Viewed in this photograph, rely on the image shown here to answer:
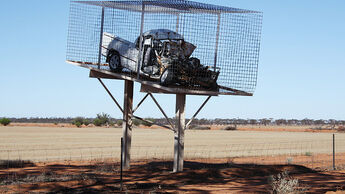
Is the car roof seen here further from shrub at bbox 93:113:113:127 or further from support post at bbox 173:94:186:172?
shrub at bbox 93:113:113:127

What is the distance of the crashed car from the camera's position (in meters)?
15.6

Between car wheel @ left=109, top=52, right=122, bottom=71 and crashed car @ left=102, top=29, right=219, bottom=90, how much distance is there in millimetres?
636

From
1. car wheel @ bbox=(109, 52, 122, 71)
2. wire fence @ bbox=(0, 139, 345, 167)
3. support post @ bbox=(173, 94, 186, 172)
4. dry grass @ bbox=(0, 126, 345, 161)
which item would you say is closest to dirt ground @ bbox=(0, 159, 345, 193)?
support post @ bbox=(173, 94, 186, 172)

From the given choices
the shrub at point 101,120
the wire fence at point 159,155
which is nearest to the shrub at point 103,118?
the shrub at point 101,120

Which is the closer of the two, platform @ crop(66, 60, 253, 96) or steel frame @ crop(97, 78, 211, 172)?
platform @ crop(66, 60, 253, 96)

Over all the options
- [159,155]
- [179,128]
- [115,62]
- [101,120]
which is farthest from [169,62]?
[101,120]

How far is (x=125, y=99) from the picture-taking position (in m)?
18.6

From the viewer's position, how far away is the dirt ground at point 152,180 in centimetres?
1277

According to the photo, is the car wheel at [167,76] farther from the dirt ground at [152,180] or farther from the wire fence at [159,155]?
the wire fence at [159,155]

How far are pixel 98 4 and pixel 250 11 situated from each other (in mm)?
5508

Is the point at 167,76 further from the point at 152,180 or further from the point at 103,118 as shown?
the point at 103,118

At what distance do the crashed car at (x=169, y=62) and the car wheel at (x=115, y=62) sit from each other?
0.64 meters

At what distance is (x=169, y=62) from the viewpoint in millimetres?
Result: 15711

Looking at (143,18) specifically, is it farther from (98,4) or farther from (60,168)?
(60,168)
